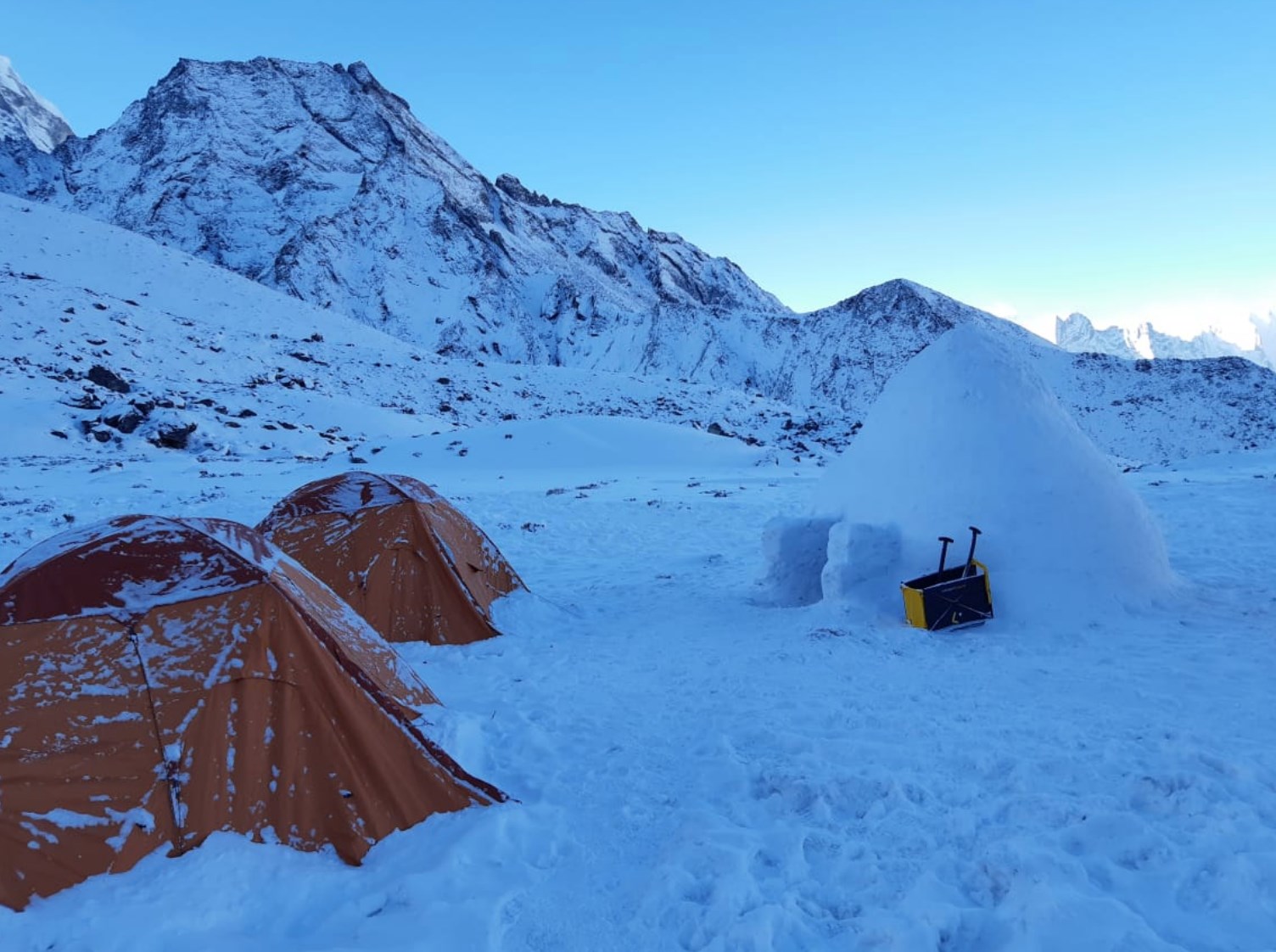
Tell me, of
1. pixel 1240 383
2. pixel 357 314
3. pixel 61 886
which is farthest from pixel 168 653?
pixel 357 314

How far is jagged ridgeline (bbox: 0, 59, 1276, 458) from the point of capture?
60.0 meters

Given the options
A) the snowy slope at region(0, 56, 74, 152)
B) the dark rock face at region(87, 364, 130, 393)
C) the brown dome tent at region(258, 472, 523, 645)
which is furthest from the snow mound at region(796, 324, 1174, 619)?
the snowy slope at region(0, 56, 74, 152)

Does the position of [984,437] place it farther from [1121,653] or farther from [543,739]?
[543,739]

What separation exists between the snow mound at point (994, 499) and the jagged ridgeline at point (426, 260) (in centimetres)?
4450

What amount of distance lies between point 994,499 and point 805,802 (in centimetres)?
459

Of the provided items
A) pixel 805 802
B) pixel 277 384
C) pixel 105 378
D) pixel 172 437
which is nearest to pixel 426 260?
pixel 277 384

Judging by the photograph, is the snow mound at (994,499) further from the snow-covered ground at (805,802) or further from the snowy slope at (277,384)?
the snowy slope at (277,384)

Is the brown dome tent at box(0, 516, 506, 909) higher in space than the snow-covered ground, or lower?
higher

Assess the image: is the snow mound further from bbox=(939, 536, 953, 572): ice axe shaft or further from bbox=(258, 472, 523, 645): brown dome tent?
bbox=(258, 472, 523, 645): brown dome tent

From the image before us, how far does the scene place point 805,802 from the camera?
Answer: 4246 mm

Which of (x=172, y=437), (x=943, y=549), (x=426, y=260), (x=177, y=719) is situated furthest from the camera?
(x=426, y=260)

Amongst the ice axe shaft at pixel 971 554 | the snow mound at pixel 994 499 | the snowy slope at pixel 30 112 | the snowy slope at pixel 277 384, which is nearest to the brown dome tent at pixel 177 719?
the ice axe shaft at pixel 971 554

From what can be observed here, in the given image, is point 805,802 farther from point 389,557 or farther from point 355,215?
point 355,215

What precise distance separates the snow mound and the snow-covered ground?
0.45m
